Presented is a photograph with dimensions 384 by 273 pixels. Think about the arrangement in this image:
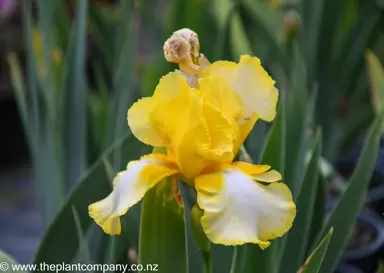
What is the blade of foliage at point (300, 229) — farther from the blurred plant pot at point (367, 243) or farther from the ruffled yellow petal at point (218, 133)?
the blurred plant pot at point (367, 243)

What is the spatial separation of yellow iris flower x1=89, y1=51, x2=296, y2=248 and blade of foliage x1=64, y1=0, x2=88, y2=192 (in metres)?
0.35

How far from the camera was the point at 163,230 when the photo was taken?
40 centimetres

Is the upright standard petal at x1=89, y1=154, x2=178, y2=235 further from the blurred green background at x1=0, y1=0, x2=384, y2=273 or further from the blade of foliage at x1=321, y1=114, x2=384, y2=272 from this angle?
the blade of foliage at x1=321, y1=114, x2=384, y2=272

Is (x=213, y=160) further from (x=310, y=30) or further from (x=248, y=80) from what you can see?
(x=310, y=30)

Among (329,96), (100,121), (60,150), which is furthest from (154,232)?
(329,96)

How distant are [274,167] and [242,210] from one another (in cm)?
18

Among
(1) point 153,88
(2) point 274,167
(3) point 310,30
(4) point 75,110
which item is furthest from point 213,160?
(3) point 310,30

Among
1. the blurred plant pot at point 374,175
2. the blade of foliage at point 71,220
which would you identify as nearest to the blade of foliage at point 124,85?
the blade of foliage at point 71,220

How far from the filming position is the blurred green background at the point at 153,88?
1.86 ft

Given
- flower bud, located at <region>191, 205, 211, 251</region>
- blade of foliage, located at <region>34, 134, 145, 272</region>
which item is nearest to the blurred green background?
blade of foliage, located at <region>34, 134, 145, 272</region>

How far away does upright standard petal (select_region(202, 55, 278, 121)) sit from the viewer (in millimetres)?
389

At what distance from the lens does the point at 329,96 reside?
1083 mm

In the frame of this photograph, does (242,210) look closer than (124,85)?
Yes

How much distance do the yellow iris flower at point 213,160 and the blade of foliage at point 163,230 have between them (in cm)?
3
